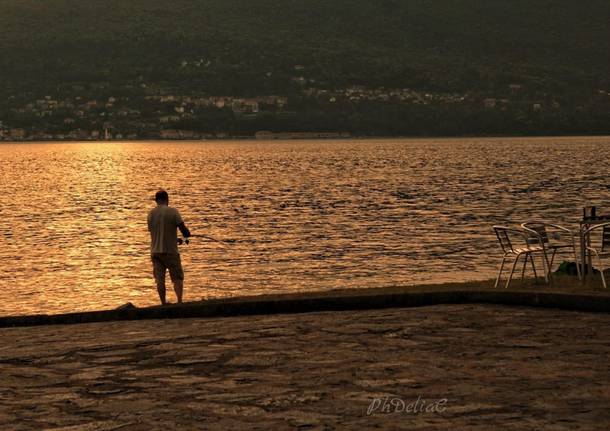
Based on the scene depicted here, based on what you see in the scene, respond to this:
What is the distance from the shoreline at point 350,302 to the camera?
47.3 feet

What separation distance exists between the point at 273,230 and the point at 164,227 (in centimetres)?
3178

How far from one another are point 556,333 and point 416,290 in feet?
12.4

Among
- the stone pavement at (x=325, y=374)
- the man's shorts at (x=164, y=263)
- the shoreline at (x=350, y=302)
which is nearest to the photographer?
the stone pavement at (x=325, y=374)

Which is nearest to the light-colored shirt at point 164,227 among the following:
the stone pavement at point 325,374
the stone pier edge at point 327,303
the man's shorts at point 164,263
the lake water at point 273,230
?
the man's shorts at point 164,263

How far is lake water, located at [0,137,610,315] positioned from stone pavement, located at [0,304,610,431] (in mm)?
13642

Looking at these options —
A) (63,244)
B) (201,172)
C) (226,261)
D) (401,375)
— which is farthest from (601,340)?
(201,172)

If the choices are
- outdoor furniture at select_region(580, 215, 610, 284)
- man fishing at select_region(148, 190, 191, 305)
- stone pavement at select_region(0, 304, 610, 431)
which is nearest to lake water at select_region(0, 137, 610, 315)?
man fishing at select_region(148, 190, 191, 305)

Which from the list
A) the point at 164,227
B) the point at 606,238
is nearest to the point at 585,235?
the point at 606,238

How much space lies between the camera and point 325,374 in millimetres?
10117

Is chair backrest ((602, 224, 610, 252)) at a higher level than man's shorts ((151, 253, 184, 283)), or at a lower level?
higher

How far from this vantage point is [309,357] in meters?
11.0

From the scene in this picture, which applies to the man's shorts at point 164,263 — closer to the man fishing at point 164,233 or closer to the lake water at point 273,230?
the man fishing at point 164,233

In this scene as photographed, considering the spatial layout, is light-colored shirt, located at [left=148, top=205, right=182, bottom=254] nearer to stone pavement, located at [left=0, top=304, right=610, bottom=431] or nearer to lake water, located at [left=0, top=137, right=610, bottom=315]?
stone pavement, located at [left=0, top=304, right=610, bottom=431]

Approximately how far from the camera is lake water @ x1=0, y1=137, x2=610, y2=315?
30.3 metres
